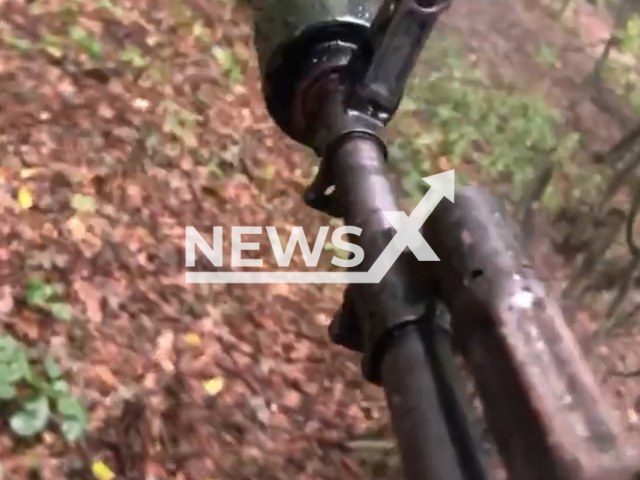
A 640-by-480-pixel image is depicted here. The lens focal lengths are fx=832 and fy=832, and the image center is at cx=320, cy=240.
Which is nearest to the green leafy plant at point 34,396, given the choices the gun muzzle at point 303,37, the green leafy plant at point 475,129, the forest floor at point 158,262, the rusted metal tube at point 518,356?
the forest floor at point 158,262

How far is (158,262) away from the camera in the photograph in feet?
6.57

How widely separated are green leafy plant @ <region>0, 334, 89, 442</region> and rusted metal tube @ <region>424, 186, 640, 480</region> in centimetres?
94

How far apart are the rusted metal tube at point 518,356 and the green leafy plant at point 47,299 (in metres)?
1.05

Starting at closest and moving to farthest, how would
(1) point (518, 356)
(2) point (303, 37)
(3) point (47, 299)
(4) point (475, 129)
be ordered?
(1) point (518, 356) → (2) point (303, 37) → (3) point (47, 299) → (4) point (475, 129)

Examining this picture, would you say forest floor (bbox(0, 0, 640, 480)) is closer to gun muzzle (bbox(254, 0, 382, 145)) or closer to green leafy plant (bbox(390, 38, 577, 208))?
green leafy plant (bbox(390, 38, 577, 208))

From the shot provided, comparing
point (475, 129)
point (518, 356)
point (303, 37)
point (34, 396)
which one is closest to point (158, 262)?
point (34, 396)

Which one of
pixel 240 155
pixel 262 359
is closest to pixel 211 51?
pixel 240 155

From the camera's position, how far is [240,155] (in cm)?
247

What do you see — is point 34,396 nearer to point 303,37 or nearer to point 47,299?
point 47,299

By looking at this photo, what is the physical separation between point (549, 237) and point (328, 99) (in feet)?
4.87

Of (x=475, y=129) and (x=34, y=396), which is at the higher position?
(x=34, y=396)

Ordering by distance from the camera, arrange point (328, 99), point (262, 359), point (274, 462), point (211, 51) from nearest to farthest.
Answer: point (328, 99), point (274, 462), point (262, 359), point (211, 51)

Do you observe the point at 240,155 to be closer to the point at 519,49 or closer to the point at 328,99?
the point at 328,99

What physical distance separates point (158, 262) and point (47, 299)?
34 centimetres
